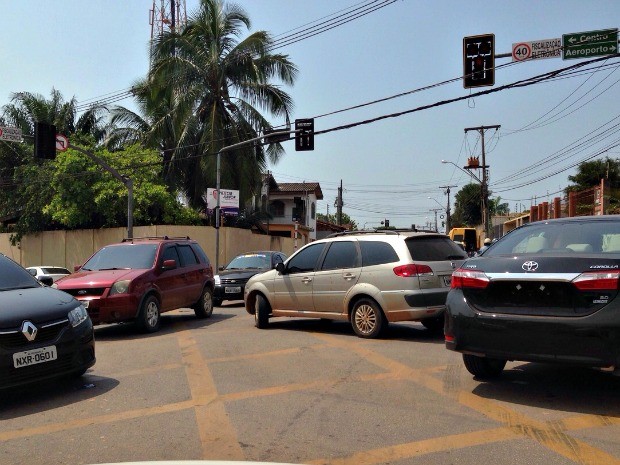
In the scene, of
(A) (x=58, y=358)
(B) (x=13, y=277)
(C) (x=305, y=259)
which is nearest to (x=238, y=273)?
(C) (x=305, y=259)

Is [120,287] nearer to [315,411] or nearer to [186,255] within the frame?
[186,255]

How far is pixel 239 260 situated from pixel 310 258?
8.43m

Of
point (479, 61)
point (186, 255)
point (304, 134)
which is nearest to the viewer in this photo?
point (186, 255)

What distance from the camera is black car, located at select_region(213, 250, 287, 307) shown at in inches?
681

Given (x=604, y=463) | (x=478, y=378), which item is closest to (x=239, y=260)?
(x=478, y=378)

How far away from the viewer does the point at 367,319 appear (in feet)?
32.2

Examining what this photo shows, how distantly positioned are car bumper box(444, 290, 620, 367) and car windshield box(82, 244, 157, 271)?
23.8 ft

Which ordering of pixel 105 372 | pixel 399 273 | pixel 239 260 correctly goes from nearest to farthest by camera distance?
pixel 105 372
pixel 399 273
pixel 239 260

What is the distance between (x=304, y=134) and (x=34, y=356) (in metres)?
16.7

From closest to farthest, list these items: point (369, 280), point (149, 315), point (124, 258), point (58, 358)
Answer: point (58, 358) < point (369, 280) < point (149, 315) < point (124, 258)

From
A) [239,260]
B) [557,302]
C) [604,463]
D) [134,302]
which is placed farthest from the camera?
[239,260]

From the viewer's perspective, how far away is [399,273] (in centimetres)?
945

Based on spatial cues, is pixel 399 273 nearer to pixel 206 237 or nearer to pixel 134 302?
pixel 134 302

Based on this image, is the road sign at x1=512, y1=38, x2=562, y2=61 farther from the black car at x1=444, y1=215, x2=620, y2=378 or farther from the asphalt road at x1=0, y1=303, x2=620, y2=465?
the black car at x1=444, y1=215, x2=620, y2=378
